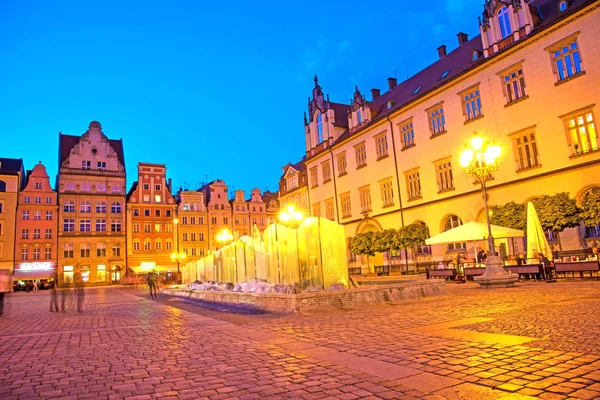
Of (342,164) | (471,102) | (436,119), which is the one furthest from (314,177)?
(471,102)

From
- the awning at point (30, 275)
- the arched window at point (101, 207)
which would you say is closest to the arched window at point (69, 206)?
the arched window at point (101, 207)

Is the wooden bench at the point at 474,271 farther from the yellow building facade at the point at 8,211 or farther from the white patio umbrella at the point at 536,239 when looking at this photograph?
the yellow building facade at the point at 8,211

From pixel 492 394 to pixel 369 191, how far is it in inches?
1398

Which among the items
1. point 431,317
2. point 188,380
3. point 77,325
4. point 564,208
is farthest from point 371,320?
point 564,208

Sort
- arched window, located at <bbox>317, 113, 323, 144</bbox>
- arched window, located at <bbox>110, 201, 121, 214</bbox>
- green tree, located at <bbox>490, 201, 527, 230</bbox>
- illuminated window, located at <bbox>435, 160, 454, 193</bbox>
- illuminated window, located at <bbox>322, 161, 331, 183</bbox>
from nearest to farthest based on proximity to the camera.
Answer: green tree, located at <bbox>490, 201, 527, 230</bbox>
illuminated window, located at <bbox>435, 160, 454, 193</bbox>
illuminated window, located at <bbox>322, 161, 331, 183</bbox>
arched window, located at <bbox>317, 113, 323, 144</bbox>
arched window, located at <bbox>110, 201, 121, 214</bbox>

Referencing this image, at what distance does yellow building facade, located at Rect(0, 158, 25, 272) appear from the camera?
56969 mm

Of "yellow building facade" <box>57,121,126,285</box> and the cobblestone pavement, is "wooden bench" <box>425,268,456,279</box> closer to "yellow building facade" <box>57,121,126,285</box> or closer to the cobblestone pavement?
the cobblestone pavement

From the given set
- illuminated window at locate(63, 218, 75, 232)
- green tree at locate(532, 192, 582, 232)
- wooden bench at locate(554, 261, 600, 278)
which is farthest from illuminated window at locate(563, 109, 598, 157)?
illuminated window at locate(63, 218, 75, 232)

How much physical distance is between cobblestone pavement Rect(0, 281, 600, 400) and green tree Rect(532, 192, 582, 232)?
13.1 metres

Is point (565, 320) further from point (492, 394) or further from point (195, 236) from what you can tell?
point (195, 236)

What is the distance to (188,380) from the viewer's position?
4.74 meters

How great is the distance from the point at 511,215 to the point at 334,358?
2188 centimetres

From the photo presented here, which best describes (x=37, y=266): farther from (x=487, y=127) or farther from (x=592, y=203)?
(x=592, y=203)

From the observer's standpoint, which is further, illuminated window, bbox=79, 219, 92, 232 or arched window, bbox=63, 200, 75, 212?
illuminated window, bbox=79, 219, 92, 232
